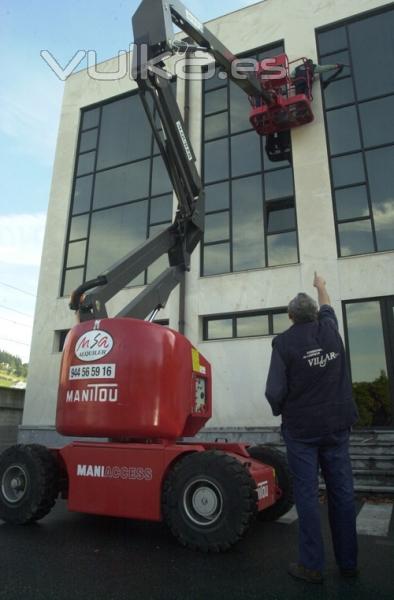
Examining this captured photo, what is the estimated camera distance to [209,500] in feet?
11.2

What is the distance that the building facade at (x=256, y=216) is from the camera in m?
9.96

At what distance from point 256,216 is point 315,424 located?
9314mm

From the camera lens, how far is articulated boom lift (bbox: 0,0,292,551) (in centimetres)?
340

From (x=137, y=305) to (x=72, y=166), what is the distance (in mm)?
11893

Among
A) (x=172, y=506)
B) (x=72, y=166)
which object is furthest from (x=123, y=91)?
(x=172, y=506)

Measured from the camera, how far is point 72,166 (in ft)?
49.5

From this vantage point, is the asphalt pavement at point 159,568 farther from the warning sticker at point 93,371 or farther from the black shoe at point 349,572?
the warning sticker at point 93,371

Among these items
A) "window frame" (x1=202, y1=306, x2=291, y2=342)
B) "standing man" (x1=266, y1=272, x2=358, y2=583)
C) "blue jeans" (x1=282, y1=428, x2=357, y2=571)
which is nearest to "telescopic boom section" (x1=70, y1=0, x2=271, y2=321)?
"standing man" (x1=266, y1=272, x2=358, y2=583)

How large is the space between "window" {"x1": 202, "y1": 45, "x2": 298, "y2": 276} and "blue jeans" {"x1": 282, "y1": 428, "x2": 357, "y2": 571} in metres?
8.35

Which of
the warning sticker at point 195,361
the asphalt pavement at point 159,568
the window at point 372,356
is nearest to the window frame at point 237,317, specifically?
the window at point 372,356

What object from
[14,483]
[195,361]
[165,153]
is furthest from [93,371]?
[165,153]

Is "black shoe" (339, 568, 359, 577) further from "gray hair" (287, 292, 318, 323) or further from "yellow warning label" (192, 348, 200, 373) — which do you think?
"yellow warning label" (192, 348, 200, 373)

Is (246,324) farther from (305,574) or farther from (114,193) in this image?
(305,574)

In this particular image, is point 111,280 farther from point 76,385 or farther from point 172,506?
point 172,506
